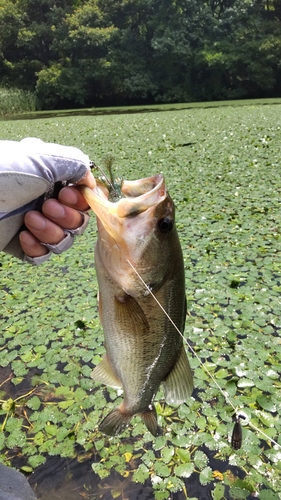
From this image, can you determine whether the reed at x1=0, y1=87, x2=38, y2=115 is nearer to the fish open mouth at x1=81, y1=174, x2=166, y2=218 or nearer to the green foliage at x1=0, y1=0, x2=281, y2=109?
the green foliage at x1=0, y1=0, x2=281, y2=109

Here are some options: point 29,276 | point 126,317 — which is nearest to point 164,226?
point 126,317

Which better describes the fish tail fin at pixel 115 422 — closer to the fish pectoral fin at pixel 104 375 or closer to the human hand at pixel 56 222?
the fish pectoral fin at pixel 104 375

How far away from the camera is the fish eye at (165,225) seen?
1271 mm

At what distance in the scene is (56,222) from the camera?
1475 millimetres

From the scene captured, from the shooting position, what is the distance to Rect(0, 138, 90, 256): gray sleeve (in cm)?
131

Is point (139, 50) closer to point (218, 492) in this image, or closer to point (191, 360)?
point (191, 360)

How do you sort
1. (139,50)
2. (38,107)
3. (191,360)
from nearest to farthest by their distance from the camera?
(191,360)
(38,107)
(139,50)

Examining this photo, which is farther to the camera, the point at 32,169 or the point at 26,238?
the point at 26,238

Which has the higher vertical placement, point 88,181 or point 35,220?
point 88,181

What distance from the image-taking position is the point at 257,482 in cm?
187

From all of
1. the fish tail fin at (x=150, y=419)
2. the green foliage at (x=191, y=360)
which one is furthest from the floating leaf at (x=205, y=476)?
the fish tail fin at (x=150, y=419)

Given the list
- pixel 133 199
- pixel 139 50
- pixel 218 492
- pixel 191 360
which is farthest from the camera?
pixel 139 50

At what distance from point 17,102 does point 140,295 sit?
2267 cm

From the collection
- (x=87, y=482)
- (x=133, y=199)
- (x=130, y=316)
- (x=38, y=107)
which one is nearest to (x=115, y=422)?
(x=130, y=316)
